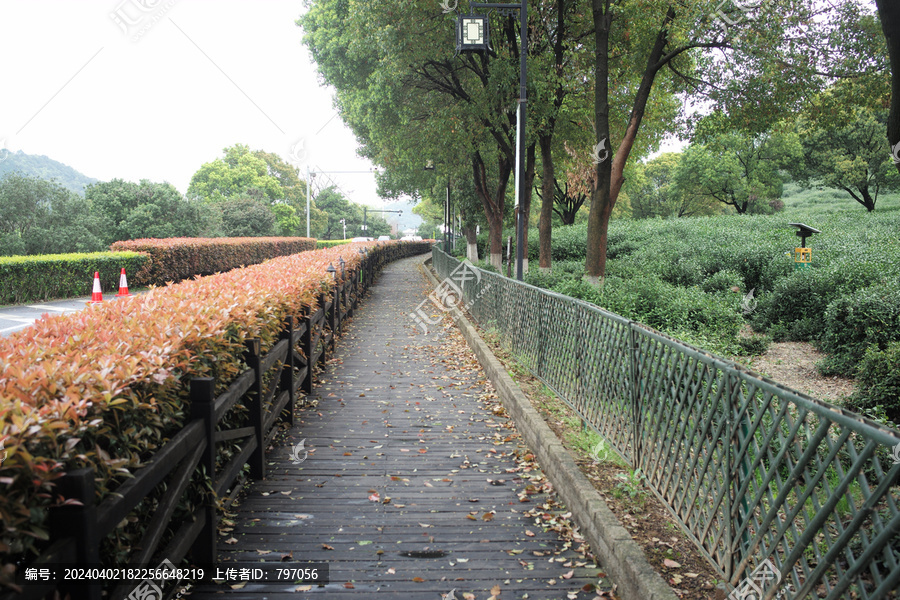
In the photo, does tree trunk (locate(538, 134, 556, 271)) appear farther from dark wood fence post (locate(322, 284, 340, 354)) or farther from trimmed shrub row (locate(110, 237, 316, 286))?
trimmed shrub row (locate(110, 237, 316, 286))

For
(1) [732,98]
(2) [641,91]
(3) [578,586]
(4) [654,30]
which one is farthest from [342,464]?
(1) [732,98]

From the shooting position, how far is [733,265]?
1617 cm

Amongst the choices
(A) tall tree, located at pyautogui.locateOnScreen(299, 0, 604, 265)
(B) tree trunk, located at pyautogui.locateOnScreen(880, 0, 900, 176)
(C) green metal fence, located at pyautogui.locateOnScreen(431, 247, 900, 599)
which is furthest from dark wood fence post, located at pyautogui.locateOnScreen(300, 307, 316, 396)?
(A) tall tree, located at pyautogui.locateOnScreen(299, 0, 604, 265)

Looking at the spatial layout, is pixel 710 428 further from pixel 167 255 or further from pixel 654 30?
pixel 167 255

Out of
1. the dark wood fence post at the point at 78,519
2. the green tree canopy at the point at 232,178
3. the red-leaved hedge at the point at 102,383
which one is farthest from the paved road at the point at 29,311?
the green tree canopy at the point at 232,178

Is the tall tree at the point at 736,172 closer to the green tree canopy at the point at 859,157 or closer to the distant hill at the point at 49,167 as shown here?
the green tree canopy at the point at 859,157

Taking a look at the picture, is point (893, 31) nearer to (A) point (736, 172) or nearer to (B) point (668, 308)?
(B) point (668, 308)

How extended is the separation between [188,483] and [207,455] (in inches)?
16.4

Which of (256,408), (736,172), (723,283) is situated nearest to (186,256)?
(723,283)

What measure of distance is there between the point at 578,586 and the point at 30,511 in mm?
2862

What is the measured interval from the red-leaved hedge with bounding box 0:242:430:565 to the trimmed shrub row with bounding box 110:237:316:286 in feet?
49.1

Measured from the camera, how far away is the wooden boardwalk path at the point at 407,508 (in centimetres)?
356

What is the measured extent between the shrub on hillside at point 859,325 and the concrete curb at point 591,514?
468 centimetres

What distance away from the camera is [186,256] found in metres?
23.7
